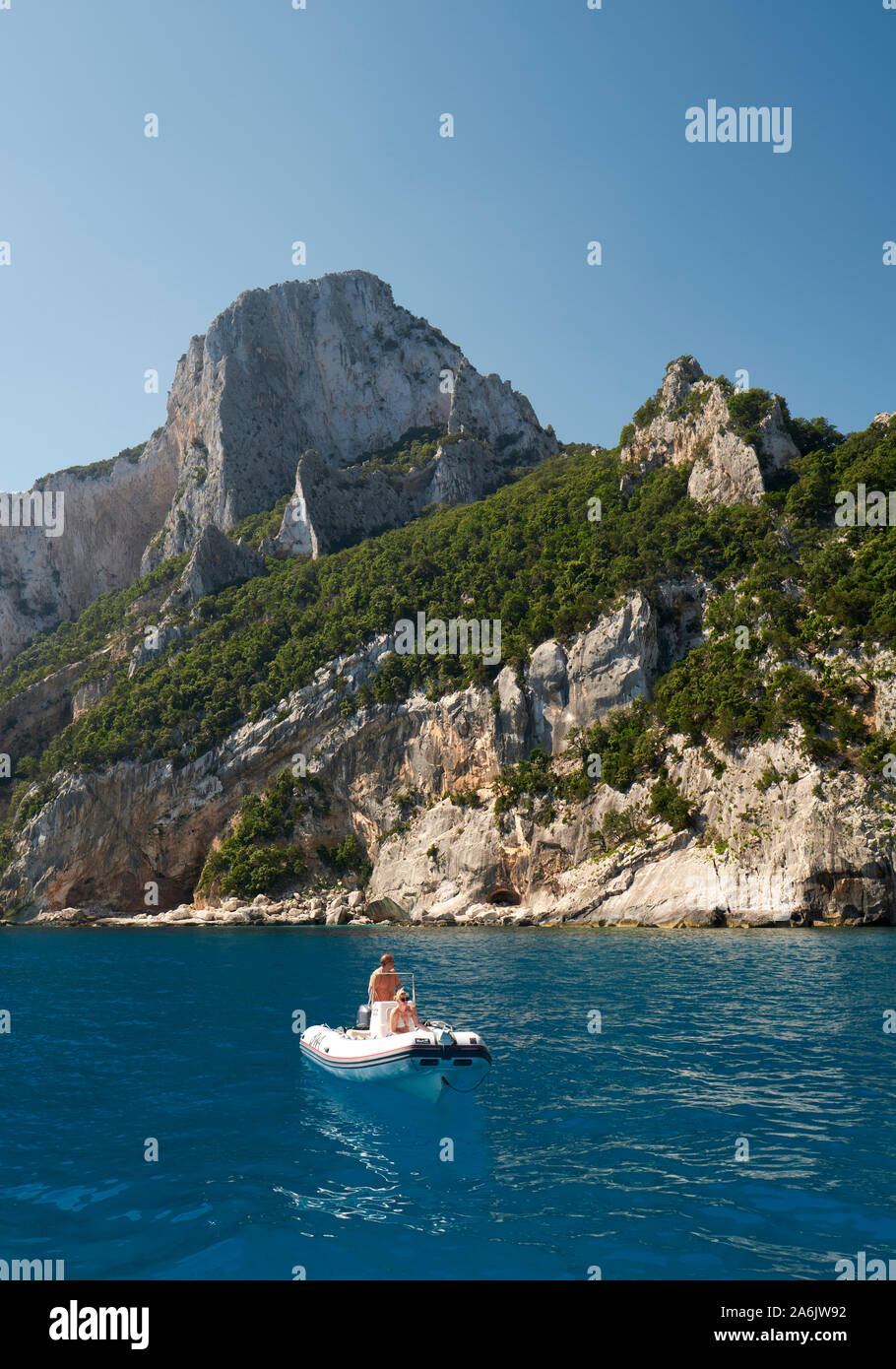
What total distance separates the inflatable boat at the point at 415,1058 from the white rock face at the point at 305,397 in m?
105

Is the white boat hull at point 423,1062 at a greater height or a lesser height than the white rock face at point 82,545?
lesser

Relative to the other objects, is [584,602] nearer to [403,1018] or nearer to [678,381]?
[678,381]

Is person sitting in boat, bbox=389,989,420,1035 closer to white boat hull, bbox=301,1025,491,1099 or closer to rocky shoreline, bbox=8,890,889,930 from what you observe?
white boat hull, bbox=301,1025,491,1099

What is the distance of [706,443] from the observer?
7688 centimetres

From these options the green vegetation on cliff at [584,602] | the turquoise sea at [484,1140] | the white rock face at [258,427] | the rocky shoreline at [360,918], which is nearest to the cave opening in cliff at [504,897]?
the rocky shoreline at [360,918]

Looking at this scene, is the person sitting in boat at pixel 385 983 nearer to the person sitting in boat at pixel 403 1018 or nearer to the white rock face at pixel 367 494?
the person sitting in boat at pixel 403 1018

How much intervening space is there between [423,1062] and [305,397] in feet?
397

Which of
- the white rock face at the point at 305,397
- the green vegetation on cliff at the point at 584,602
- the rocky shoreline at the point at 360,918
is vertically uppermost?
the white rock face at the point at 305,397

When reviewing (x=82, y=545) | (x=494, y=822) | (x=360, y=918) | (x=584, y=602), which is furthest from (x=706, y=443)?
(x=82, y=545)

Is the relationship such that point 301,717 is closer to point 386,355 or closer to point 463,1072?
point 463,1072

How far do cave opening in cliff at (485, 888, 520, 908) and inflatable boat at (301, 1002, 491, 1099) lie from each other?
46576 millimetres

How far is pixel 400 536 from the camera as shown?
9631 centimetres

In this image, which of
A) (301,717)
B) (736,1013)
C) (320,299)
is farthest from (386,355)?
(736,1013)

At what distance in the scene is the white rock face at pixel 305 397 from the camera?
116m
